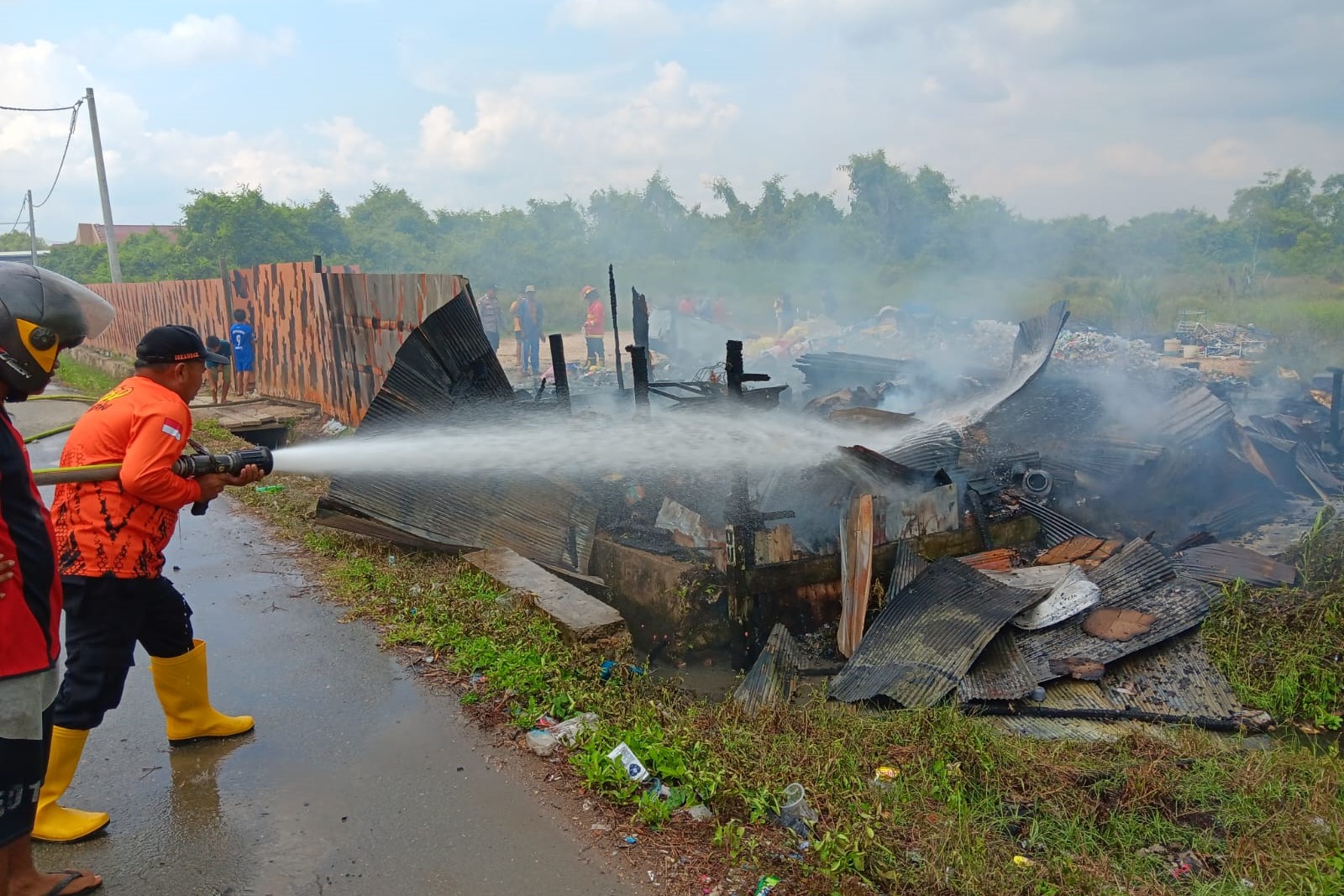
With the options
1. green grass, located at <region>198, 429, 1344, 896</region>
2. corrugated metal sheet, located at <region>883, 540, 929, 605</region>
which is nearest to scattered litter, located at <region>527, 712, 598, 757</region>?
green grass, located at <region>198, 429, 1344, 896</region>

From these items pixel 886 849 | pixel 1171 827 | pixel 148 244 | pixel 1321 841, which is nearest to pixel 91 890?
pixel 886 849

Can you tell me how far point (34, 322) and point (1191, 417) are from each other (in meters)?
9.12

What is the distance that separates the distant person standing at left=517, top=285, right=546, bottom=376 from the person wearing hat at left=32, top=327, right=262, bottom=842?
1456cm

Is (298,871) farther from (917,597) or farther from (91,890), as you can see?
(917,597)

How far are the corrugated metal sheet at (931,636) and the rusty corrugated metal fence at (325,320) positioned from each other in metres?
4.27

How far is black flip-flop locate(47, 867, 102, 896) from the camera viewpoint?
2.67 metres

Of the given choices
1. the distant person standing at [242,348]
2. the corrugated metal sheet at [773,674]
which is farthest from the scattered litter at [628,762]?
the distant person standing at [242,348]

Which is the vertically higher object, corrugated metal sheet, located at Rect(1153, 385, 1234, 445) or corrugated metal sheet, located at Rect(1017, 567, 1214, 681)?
corrugated metal sheet, located at Rect(1153, 385, 1234, 445)

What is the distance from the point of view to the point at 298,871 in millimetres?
2889

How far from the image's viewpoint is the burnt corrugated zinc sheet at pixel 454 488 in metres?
6.23

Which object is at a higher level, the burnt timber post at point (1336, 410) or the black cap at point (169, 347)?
the black cap at point (169, 347)

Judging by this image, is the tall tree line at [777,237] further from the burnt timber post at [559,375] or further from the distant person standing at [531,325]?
the burnt timber post at [559,375]

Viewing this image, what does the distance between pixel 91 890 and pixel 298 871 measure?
64 cm

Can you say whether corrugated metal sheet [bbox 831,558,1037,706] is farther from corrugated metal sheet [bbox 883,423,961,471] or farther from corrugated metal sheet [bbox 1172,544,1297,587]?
corrugated metal sheet [bbox 1172,544,1297,587]
